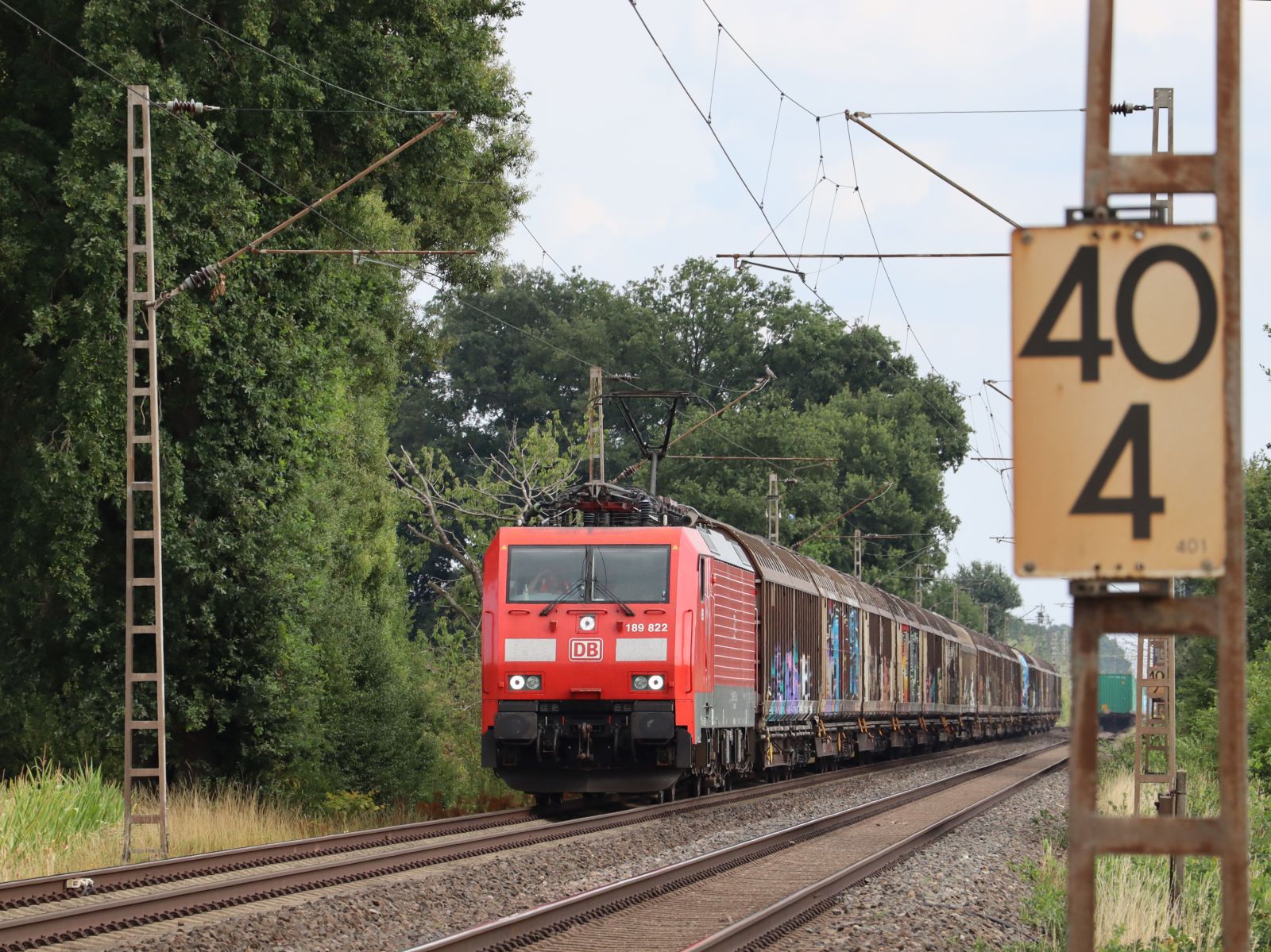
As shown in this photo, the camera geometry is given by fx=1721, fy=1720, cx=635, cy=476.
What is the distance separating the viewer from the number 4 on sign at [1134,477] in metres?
4.42

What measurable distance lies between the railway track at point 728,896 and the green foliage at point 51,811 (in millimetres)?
5864

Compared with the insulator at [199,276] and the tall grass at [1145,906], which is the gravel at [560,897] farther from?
the insulator at [199,276]

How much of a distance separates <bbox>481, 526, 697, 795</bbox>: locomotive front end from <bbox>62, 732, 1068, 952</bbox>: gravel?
1.22 meters

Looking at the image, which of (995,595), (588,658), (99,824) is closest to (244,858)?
(99,824)

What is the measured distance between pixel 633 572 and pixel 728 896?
7657 millimetres

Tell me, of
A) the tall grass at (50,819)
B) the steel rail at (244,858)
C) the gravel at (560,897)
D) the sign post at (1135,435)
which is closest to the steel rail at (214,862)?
the steel rail at (244,858)

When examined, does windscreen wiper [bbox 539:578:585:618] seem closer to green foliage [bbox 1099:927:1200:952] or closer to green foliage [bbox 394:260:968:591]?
green foliage [bbox 1099:927:1200:952]

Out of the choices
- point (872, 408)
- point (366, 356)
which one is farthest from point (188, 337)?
point (872, 408)

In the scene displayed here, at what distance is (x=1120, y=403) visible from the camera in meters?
4.45

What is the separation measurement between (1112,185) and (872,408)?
79.6m

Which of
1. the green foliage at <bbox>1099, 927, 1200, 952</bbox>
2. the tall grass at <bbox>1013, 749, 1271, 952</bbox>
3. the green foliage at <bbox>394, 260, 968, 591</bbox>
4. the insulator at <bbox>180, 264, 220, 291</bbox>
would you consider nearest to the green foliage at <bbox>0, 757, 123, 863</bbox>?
the insulator at <bbox>180, 264, 220, 291</bbox>

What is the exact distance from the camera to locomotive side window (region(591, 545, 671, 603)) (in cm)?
2025

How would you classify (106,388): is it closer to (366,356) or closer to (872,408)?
(366,356)

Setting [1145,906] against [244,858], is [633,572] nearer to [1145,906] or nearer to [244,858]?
[244,858]
